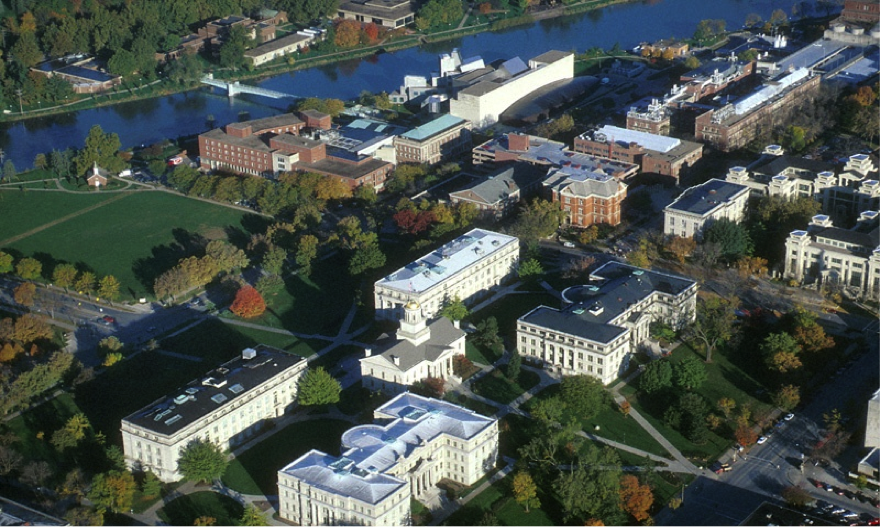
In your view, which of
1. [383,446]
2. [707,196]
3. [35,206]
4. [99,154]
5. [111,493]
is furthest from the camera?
[99,154]

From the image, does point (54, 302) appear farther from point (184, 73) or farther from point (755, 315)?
point (184, 73)

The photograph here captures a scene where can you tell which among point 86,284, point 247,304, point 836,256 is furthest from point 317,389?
point 836,256

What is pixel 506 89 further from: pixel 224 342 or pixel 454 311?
pixel 224 342

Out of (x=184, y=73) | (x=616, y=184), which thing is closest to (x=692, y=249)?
(x=616, y=184)

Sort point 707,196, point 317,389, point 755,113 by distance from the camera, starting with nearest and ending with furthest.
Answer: point 317,389
point 707,196
point 755,113

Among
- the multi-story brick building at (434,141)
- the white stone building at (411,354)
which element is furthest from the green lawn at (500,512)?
the multi-story brick building at (434,141)

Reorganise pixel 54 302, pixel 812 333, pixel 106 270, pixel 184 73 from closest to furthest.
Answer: pixel 812 333 → pixel 54 302 → pixel 106 270 → pixel 184 73

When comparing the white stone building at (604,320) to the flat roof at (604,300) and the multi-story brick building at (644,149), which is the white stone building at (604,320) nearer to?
the flat roof at (604,300)

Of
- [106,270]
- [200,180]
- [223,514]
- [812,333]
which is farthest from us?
[200,180]
